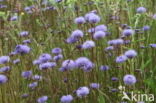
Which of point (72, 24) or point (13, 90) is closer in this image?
point (13, 90)

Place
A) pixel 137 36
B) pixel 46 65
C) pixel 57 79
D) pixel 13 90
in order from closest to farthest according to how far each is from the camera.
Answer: pixel 46 65
pixel 13 90
pixel 57 79
pixel 137 36

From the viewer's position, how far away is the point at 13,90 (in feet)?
7.80

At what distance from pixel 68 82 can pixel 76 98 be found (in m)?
0.12

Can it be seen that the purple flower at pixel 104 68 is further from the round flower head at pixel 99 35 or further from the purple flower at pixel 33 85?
the purple flower at pixel 33 85

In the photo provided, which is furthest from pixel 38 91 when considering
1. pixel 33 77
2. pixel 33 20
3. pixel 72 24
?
pixel 33 20

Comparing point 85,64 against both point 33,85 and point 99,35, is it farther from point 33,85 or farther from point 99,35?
point 33,85

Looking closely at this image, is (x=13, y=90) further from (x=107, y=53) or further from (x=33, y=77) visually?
(x=107, y=53)

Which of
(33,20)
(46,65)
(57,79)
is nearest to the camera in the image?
(46,65)

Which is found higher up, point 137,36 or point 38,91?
point 137,36

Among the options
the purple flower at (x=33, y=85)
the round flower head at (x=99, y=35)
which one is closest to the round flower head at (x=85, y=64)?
the round flower head at (x=99, y=35)

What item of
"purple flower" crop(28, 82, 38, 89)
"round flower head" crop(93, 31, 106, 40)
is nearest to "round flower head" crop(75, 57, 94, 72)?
"round flower head" crop(93, 31, 106, 40)

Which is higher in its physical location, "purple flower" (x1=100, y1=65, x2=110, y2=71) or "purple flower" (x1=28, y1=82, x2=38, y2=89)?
"purple flower" (x1=100, y1=65, x2=110, y2=71)

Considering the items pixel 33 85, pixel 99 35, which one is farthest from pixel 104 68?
pixel 33 85

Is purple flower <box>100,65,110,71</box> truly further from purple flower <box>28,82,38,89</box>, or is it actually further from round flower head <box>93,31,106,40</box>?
purple flower <box>28,82,38,89</box>
